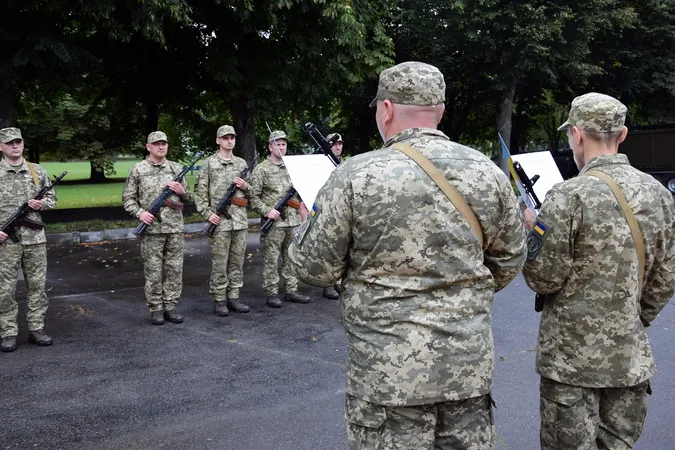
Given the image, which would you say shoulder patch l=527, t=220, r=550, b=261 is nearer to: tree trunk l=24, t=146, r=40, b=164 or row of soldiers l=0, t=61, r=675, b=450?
row of soldiers l=0, t=61, r=675, b=450

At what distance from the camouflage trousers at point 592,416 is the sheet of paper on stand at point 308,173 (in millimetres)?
3611

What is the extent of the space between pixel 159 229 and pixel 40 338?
162cm

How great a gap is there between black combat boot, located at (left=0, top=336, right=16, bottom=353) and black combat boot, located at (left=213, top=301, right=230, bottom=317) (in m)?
2.15

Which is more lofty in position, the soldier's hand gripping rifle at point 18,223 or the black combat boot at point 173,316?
the soldier's hand gripping rifle at point 18,223

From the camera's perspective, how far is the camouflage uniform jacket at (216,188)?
761cm

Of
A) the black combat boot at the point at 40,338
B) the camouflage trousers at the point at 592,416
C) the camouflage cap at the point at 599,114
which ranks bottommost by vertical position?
the black combat boot at the point at 40,338

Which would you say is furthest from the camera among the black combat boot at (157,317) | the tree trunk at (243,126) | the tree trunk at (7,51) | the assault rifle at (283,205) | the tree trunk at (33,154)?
the tree trunk at (33,154)

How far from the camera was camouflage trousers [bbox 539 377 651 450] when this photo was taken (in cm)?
293

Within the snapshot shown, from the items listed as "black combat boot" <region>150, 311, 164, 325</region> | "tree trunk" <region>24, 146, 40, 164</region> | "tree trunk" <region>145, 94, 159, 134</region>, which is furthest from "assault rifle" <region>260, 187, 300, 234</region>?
"tree trunk" <region>24, 146, 40, 164</region>

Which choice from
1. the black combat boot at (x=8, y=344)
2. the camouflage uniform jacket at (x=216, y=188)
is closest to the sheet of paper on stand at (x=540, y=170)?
the camouflage uniform jacket at (x=216, y=188)

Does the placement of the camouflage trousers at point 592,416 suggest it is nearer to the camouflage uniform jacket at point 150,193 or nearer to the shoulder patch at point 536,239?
the shoulder patch at point 536,239

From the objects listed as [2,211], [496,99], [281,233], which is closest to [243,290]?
[281,233]

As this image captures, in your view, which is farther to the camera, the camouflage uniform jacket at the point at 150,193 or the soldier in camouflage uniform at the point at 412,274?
the camouflage uniform jacket at the point at 150,193

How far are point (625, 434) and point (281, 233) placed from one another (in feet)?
18.1
